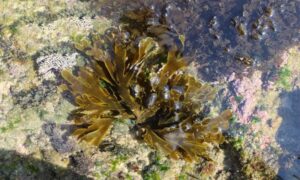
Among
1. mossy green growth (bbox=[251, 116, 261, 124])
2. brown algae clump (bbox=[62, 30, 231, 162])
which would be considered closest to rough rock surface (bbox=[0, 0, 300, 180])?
mossy green growth (bbox=[251, 116, 261, 124])

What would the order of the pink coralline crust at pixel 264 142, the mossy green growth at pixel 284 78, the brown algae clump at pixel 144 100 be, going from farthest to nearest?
the mossy green growth at pixel 284 78 → the pink coralline crust at pixel 264 142 → the brown algae clump at pixel 144 100

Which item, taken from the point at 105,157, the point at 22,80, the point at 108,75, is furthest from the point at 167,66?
the point at 22,80

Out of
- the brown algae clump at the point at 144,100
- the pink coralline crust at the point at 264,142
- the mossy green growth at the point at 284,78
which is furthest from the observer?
the mossy green growth at the point at 284,78

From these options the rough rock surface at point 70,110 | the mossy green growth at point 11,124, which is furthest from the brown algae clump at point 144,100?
the mossy green growth at point 11,124

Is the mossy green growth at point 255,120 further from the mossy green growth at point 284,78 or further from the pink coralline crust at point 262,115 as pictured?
→ the mossy green growth at point 284,78

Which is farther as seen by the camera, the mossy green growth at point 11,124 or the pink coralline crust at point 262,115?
the pink coralline crust at point 262,115

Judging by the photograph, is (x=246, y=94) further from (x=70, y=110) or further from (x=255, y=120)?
(x=70, y=110)
